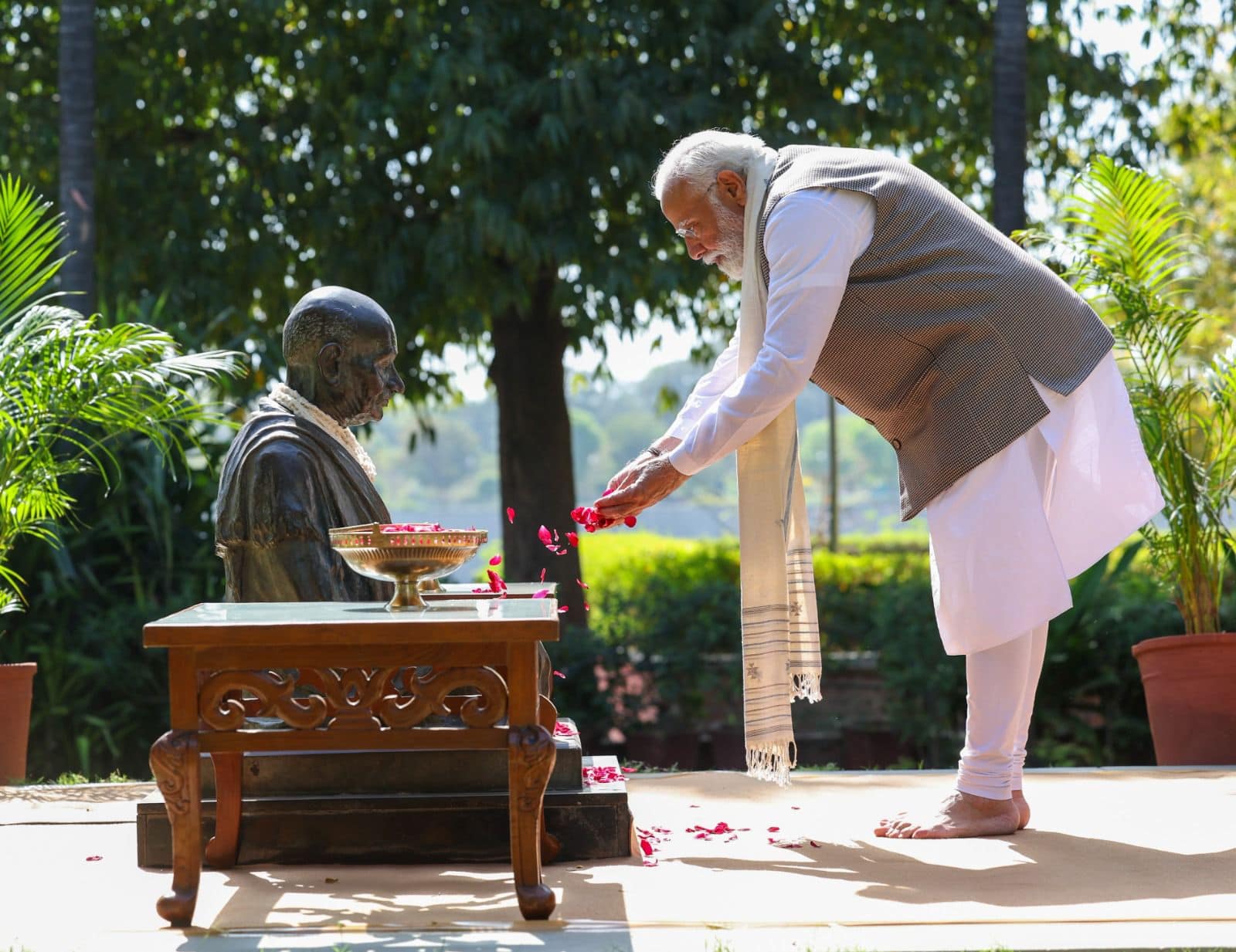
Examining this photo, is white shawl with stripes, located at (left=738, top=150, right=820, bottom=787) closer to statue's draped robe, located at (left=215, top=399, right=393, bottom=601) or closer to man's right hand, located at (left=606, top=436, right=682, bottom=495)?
man's right hand, located at (left=606, top=436, right=682, bottom=495)

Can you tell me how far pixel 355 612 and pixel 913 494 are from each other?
1551 millimetres

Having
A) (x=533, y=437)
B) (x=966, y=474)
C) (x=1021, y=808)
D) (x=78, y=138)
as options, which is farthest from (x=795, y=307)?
(x=533, y=437)

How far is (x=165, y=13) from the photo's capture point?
10.2 metres

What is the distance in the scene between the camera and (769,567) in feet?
13.6

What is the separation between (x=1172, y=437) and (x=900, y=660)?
8.07ft

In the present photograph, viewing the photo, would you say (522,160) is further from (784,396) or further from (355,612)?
(355,612)

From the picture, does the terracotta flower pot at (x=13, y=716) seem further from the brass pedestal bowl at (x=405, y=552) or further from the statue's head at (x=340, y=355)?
the brass pedestal bowl at (x=405, y=552)

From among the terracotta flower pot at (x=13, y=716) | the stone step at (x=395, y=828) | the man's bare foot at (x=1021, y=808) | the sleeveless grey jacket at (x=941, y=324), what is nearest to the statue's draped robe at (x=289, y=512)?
the stone step at (x=395, y=828)

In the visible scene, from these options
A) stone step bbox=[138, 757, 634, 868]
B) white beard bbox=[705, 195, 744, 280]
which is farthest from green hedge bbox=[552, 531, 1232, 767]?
stone step bbox=[138, 757, 634, 868]

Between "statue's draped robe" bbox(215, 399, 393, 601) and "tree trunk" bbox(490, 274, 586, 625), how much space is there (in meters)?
6.11

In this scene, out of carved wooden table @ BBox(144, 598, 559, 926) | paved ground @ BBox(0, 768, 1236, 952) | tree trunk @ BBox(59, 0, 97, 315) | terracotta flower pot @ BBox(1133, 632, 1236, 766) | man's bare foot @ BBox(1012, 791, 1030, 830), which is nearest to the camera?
paved ground @ BBox(0, 768, 1236, 952)

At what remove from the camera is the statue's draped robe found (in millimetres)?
3760

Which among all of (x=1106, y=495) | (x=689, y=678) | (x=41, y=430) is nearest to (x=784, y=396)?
(x=1106, y=495)

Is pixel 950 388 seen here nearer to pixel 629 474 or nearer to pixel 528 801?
pixel 629 474
